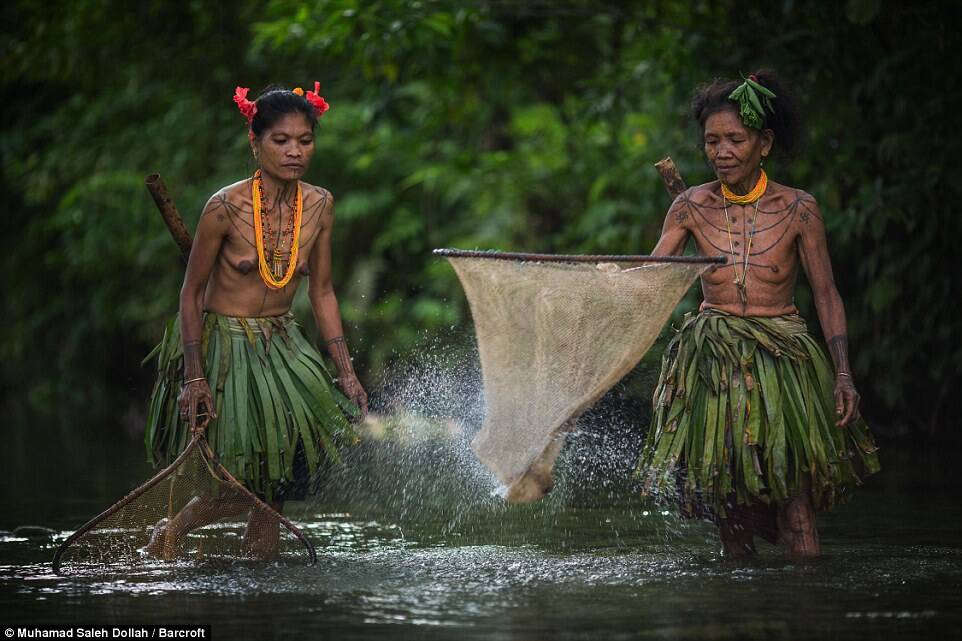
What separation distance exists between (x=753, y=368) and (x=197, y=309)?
6.80ft

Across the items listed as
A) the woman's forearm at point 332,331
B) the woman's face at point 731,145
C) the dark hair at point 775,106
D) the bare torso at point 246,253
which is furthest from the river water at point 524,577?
the dark hair at point 775,106

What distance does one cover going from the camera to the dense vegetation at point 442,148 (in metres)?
9.63

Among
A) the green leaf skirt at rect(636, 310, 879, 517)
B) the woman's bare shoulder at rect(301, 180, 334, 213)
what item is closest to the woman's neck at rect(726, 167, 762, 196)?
the green leaf skirt at rect(636, 310, 879, 517)

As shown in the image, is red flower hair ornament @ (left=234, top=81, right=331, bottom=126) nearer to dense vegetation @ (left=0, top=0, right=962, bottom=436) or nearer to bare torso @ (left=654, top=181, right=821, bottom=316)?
bare torso @ (left=654, top=181, right=821, bottom=316)

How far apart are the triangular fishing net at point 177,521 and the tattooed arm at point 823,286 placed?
6.68 feet

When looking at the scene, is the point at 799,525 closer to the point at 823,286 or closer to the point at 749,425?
the point at 749,425

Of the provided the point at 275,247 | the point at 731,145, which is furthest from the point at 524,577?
the point at 731,145

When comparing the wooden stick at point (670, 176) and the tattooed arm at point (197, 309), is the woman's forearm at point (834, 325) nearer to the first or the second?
the wooden stick at point (670, 176)

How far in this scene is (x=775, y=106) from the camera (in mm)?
5762

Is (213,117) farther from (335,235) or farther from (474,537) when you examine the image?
(474,537)

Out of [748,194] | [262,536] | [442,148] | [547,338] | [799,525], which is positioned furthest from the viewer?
[442,148]

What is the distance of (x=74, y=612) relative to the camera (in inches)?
191

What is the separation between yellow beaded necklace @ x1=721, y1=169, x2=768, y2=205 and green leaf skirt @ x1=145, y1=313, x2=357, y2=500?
→ 5.50 feet

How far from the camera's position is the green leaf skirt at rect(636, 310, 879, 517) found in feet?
18.0
